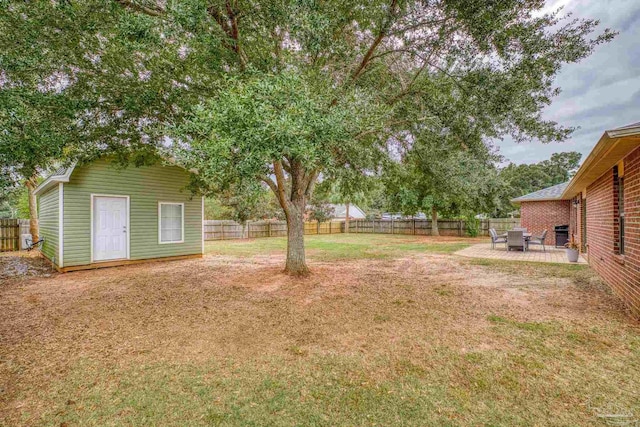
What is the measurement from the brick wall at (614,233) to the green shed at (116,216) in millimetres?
9849

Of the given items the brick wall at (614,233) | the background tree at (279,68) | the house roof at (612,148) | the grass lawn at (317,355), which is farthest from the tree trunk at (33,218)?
the brick wall at (614,233)

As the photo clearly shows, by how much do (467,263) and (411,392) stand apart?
7.64 m

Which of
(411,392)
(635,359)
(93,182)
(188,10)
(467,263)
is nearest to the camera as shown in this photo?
(411,392)

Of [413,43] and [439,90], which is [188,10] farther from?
[439,90]

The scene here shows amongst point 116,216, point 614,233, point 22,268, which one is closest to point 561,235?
point 614,233

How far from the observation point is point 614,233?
5.64m

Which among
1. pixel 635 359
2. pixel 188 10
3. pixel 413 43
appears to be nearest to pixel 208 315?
pixel 188 10

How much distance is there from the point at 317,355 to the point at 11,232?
16556 millimetres

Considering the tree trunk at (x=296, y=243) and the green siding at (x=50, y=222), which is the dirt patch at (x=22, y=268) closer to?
the green siding at (x=50, y=222)

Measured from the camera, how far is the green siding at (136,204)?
8.16m

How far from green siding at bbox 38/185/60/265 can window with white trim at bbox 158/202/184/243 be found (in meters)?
2.63

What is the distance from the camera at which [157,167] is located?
31.6 ft

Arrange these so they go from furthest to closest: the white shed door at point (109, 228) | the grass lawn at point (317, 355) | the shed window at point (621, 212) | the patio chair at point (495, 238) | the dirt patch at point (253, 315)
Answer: the patio chair at point (495, 238)
the white shed door at point (109, 228)
the shed window at point (621, 212)
the dirt patch at point (253, 315)
the grass lawn at point (317, 355)

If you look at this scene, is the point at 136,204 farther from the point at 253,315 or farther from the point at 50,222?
the point at 253,315
